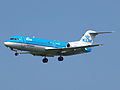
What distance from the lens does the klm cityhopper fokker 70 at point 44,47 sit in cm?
8706

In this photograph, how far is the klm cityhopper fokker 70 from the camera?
286 feet

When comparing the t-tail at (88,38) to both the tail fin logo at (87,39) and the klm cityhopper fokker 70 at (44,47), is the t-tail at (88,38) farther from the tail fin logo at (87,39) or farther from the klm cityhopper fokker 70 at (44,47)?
the klm cityhopper fokker 70 at (44,47)

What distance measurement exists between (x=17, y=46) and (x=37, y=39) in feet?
12.7

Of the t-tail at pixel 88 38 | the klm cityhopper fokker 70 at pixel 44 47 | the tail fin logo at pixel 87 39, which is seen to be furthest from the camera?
the tail fin logo at pixel 87 39

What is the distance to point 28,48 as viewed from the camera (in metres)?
87.1

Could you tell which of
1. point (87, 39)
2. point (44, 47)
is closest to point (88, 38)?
point (87, 39)

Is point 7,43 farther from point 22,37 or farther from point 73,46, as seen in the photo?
point 73,46

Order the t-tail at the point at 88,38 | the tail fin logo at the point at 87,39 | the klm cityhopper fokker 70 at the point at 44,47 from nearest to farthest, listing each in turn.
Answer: the klm cityhopper fokker 70 at the point at 44,47 → the t-tail at the point at 88,38 → the tail fin logo at the point at 87,39

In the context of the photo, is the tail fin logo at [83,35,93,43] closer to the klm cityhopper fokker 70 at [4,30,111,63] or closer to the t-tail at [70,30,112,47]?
the t-tail at [70,30,112,47]

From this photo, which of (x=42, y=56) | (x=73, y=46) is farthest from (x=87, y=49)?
(x=42, y=56)

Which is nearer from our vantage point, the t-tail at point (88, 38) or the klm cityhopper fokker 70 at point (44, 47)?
the klm cityhopper fokker 70 at point (44, 47)

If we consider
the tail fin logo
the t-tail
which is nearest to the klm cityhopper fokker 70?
the t-tail

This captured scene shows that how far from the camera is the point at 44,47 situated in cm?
8794

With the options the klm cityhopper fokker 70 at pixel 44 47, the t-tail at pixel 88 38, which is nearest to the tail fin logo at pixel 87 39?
the t-tail at pixel 88 38
